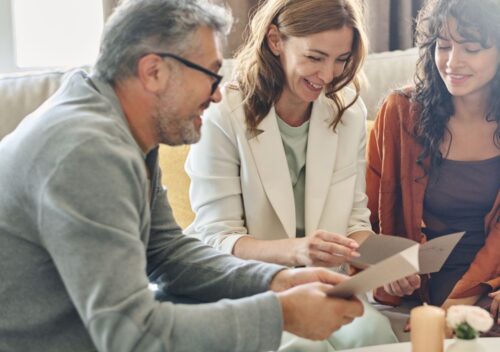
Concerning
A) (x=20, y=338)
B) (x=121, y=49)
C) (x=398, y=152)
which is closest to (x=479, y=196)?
(x=398, y=152)

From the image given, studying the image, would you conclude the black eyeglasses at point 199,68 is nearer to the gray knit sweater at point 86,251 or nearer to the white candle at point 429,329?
the gray knit sweater at point 86,251

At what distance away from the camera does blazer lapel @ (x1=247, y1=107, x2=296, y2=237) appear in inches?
88.3

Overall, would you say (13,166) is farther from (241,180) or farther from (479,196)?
(479,196)

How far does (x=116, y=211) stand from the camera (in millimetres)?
1349

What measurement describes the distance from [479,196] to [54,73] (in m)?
1.26

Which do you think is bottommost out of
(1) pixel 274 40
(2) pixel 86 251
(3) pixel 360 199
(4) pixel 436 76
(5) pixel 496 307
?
(5) pixel 496 307

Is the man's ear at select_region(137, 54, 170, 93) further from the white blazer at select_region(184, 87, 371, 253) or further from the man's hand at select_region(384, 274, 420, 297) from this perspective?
the man's hand at select_region(384, 274, 420, 297)

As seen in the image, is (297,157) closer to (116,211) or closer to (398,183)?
(398,183)

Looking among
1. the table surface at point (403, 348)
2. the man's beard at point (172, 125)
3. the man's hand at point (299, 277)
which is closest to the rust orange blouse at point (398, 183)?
the table surface at point (403, 348)

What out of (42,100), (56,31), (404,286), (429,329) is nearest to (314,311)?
(429,329)

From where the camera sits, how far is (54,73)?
8.29 ft

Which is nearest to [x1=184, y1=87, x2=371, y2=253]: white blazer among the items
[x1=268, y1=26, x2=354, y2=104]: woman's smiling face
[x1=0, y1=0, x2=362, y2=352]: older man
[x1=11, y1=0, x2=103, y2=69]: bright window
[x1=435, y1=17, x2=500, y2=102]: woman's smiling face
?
[x1=268, y1=26, x2=354, y2=104]: woman's smiling face

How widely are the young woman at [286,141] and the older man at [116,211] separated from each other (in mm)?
577

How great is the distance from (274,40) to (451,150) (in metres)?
0.57
